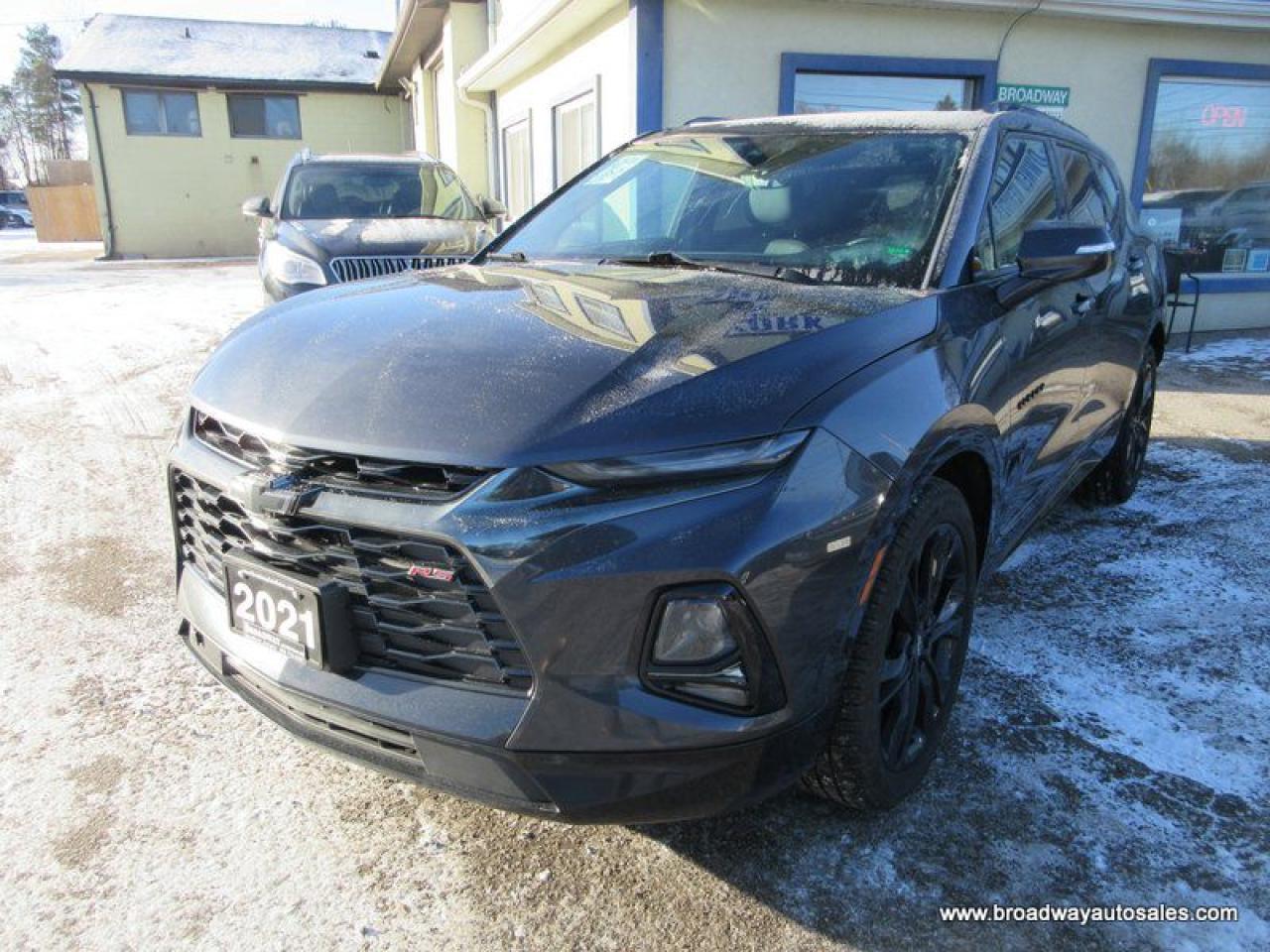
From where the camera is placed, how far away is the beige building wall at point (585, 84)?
770cm

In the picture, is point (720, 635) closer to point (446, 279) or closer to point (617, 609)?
point (617, 609)

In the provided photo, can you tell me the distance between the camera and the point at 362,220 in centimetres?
752

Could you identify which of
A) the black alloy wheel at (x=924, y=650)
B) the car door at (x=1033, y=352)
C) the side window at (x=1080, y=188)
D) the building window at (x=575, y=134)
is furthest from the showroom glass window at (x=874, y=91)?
the black alloy wheel at (x=924, y=650)

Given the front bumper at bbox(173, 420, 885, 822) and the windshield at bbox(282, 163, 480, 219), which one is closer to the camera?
the front bumper at bbox(173, 420, 885, 822)

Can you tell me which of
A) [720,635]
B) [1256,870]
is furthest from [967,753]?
[720,635]

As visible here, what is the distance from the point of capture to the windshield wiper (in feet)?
9.01

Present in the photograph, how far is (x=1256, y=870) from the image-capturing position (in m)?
2.23

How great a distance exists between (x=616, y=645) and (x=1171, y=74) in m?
9.78

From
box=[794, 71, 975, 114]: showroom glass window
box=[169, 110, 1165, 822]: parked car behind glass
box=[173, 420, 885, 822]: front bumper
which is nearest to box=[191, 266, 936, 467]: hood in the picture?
box=[169, 110, 1165, 822]: parked car behind glass

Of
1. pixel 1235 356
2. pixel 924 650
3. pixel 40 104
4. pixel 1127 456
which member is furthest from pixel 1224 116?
pixel 40 104

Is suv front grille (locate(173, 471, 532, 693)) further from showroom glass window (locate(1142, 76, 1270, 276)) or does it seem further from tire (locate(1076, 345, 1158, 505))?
showroom glass window (locate(1142, 76, 1270, 276))

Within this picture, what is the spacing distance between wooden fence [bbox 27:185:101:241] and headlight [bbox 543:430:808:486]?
34.1 meters

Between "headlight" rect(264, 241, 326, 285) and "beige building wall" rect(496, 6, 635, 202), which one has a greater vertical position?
"beige building wall" rect(496, 6, 635, 202)

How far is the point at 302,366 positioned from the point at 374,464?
→ 0.49 meters
